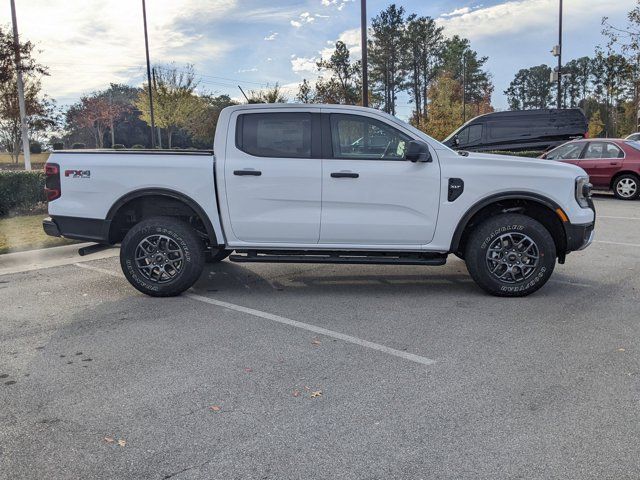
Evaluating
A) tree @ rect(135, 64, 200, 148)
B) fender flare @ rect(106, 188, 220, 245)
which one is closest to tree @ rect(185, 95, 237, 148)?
tree @ rect(135, 64, 200, 148)

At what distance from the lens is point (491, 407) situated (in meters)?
3.33

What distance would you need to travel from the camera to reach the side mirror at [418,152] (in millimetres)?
5383

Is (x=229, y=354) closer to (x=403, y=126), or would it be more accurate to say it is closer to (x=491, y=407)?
(x=491, y=407)

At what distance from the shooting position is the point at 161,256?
575cm

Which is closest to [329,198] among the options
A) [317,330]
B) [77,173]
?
[317,330]

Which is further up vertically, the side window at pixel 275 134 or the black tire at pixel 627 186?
the side window at pixel 275 134

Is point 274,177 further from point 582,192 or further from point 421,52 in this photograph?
point 421,52

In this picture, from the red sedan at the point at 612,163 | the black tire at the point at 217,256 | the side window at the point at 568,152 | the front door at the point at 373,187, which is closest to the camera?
the front door at the point at 373,187

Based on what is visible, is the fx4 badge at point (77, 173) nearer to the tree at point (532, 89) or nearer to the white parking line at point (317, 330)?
the white parking line at point (317, 330)

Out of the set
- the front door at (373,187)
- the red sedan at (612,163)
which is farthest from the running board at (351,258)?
the red sedan at (612,163)

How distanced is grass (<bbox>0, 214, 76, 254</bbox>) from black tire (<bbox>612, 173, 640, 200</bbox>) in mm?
12661

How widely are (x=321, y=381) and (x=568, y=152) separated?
13.4 metres

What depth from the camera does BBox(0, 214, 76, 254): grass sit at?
8211mm

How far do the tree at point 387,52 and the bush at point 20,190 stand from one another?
48.0m
